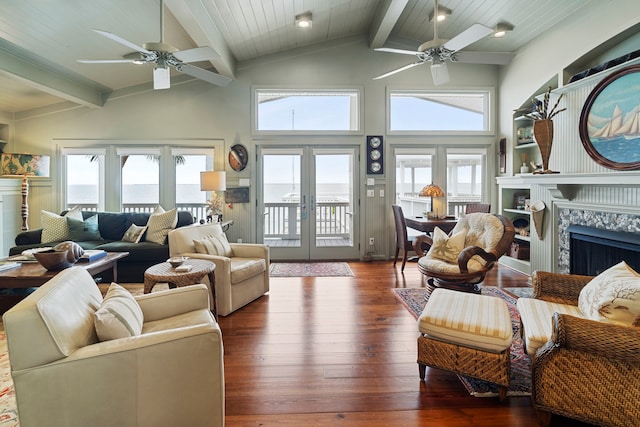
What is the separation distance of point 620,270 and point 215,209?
16.1ft

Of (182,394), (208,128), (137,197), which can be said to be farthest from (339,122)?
(182,394)

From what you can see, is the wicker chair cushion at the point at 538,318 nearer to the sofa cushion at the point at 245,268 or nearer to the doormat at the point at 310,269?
the sofa cushion at the point at 245,268

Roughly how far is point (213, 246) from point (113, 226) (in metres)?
2.23

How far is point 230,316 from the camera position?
10.9 ft

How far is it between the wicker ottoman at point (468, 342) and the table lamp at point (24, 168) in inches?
229

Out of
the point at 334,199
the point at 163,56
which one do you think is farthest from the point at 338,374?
the point at 334,199

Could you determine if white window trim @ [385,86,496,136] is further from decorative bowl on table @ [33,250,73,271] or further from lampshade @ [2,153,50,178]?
lampshade @ [2,153,50,178]

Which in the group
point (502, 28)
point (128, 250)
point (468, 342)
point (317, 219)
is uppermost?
point (502, 28)

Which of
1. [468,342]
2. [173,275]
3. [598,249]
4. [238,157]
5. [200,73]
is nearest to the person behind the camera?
[468,342]

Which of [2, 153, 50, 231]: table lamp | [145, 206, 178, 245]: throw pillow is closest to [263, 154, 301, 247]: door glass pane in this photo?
[145, 206, 178, 245]: throw pillow

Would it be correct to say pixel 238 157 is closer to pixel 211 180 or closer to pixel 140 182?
pixel 211 180

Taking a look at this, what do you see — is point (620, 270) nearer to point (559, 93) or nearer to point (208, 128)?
point (559, 93)

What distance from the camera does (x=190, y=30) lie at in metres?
3.77

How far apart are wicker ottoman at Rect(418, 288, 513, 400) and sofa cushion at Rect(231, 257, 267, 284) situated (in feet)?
6.45
